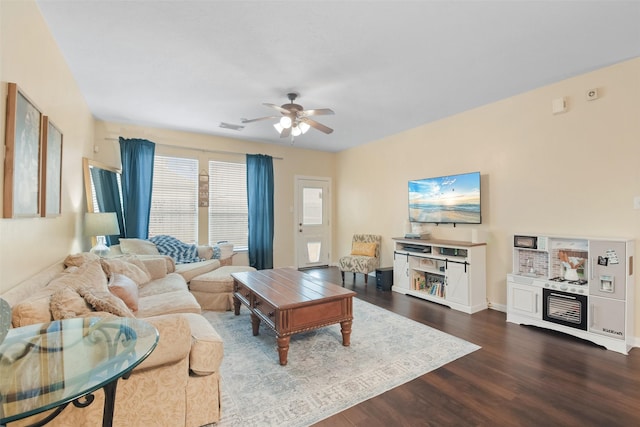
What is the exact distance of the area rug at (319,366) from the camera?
1852mm

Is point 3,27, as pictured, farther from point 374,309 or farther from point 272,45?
point 374,309

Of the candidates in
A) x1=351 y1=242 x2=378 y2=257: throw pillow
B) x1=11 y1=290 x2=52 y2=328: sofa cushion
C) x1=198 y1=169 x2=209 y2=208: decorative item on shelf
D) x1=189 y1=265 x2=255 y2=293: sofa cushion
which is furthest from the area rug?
x1=198 y1=169 x2=209 y2=208: decorative item on shelf

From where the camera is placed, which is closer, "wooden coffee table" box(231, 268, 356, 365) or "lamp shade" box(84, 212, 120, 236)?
"wooden coffee table" box(231, 268, 356, 365)

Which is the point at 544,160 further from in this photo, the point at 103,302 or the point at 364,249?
the point at 103,302

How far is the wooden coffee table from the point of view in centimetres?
237

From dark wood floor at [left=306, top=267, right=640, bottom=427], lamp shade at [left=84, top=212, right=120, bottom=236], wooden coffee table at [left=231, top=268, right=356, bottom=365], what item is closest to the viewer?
dark wood floor at [left=306, top=267, right=640, bottom=427]

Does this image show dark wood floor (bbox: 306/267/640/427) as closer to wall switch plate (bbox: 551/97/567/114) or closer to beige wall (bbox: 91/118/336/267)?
wall switch plate (bbox: 551/97/567/114)

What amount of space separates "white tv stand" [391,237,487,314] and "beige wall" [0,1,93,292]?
4032mm

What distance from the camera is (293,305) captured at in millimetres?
2391

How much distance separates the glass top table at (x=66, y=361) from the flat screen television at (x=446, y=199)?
3.87 meters

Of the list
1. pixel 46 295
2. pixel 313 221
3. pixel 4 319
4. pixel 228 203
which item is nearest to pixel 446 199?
pixel 313 221

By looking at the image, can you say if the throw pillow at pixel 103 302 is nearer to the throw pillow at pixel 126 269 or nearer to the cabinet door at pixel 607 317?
the throw pillow at pixel 126 269

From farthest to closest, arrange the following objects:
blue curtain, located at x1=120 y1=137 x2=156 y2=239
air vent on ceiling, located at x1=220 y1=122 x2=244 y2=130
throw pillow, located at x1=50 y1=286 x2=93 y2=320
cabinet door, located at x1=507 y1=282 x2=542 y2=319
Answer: blue curtain, located at x1=120 y1=137 x2=156 y2=239 < air vent on ceiling, located at x1=220 y1=122 x2=244 y2=130 < cabinet door, located at x1=507 y1=282 x2=542 y2=319 < throw pillow, located at x1=50 y1=286 x2=93 y2=320

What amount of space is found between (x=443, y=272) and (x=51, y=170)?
14.4 ft
